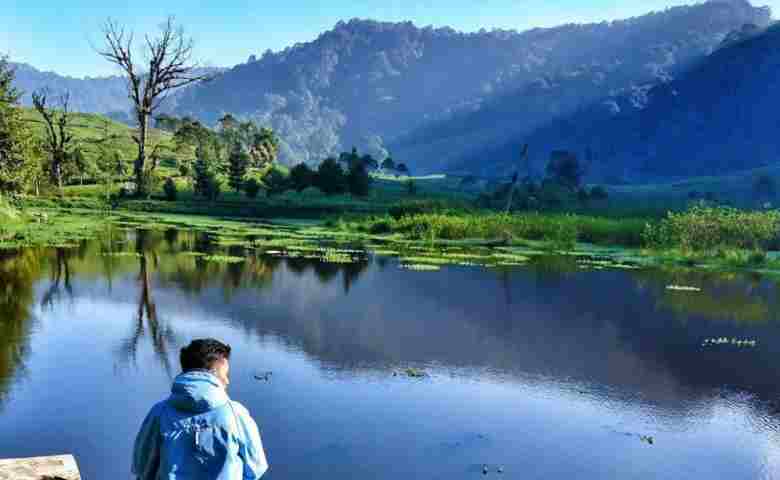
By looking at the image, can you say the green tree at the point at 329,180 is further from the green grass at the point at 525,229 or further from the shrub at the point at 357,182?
the green grass at the point at 525,229

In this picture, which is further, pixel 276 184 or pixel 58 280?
pixel 276 184

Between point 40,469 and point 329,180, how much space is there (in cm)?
9950

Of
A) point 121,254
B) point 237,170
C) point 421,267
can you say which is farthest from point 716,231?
point 237,170

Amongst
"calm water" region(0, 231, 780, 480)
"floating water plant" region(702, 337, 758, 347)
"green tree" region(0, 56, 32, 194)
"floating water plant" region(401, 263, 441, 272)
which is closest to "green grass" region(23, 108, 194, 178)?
"green tree" region(0, 56, 32, 194)

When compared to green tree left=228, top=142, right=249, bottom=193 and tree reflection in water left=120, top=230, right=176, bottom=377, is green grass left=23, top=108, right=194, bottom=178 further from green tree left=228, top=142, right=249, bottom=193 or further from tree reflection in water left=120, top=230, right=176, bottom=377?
tree reflection in water left=120, top=230, right=176, bottom=377

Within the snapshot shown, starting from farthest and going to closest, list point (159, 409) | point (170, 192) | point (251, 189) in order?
point (251, 189)
point (170, 192)
point (159, 409)

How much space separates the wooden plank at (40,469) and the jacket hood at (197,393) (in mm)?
3634

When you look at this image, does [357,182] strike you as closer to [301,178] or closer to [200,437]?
[301,178]

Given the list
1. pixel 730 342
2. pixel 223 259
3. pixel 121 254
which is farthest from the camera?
pixel 121 254

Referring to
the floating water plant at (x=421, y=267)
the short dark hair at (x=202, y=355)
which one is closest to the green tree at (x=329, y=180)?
the floating water plant at (x=421, y=267)

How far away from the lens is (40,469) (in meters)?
9.56

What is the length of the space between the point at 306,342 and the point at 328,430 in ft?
28.1

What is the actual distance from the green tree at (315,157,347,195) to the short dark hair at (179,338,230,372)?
102 metres

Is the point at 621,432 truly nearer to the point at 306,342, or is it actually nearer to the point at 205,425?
the point at 306,342
